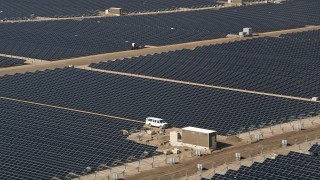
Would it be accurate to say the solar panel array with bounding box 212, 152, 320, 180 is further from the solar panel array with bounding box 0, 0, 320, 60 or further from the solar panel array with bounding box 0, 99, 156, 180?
the solar panel array with bounding box 0, 0, 320, 60

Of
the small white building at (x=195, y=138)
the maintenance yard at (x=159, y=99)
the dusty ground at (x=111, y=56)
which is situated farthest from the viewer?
the dusty ground at (x=111, y=56)

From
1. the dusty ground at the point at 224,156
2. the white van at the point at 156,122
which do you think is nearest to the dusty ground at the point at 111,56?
the white van at the point at 156,122

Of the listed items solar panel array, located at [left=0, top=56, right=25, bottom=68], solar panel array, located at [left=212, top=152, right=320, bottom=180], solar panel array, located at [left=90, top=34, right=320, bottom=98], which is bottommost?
solar panel array, located at [left=90, top=34, right=320, bottom=98]

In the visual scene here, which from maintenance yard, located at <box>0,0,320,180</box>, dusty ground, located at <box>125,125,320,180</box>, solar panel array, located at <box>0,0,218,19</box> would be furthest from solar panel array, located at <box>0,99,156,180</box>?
solar panel array, located at <box>0,0,218,19</box>

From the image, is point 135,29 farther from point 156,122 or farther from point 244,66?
point 156,122

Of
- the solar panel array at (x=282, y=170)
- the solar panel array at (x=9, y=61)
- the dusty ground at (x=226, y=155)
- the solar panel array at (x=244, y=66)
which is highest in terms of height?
the solar panel array at (x=282, y=170)

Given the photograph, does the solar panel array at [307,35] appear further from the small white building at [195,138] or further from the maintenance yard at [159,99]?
the small white building at [195,138]
